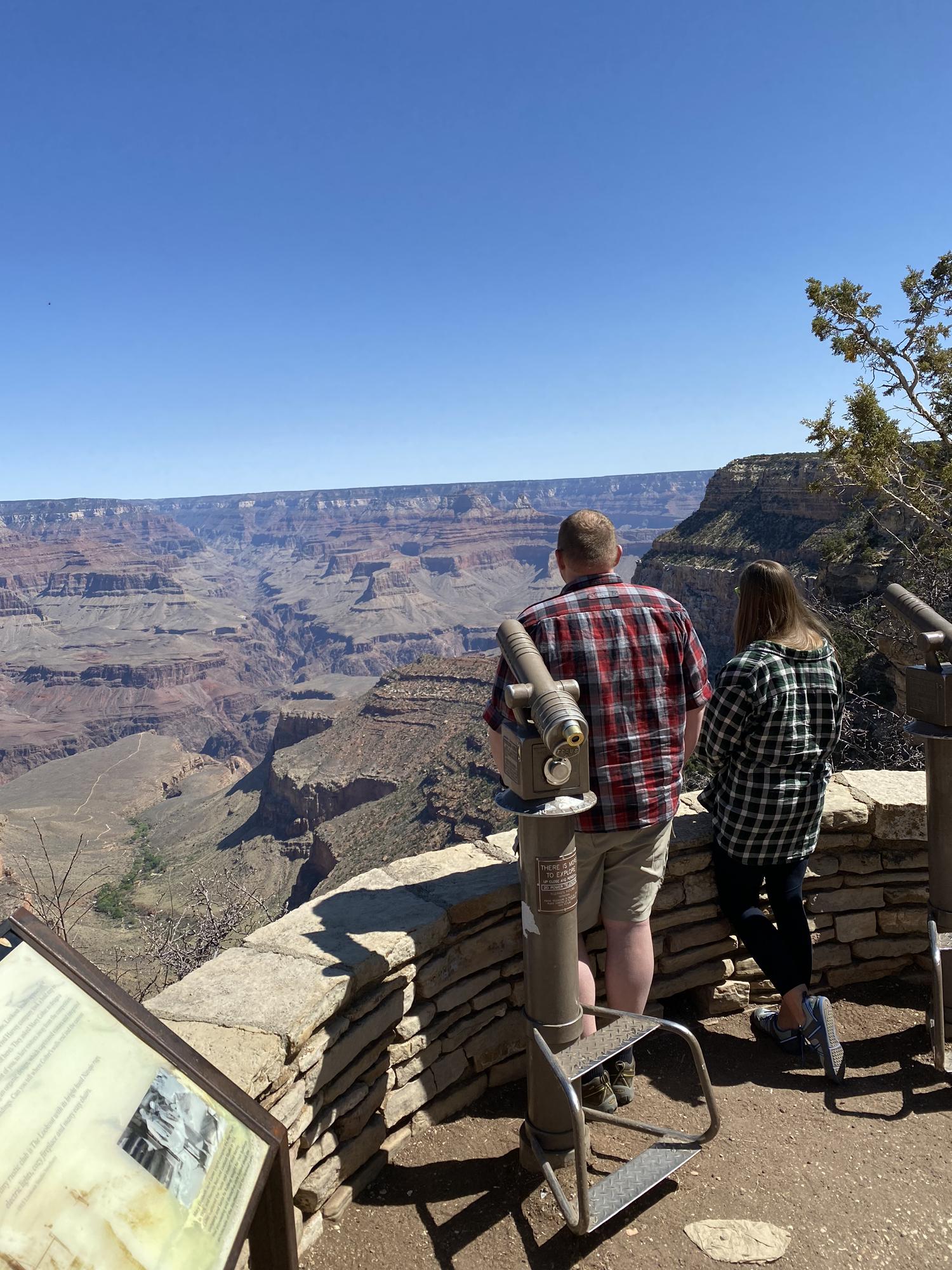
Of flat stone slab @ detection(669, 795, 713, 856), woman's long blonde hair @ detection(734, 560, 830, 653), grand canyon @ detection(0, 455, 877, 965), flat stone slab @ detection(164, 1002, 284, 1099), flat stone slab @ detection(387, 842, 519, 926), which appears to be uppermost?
woman's long blonde hair @ detection(734, 560, 830, 653)

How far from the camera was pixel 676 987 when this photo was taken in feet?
12.2

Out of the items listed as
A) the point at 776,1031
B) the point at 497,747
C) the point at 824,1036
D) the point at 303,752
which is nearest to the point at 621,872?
the point at 497,747

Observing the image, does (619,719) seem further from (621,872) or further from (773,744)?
(773,744)

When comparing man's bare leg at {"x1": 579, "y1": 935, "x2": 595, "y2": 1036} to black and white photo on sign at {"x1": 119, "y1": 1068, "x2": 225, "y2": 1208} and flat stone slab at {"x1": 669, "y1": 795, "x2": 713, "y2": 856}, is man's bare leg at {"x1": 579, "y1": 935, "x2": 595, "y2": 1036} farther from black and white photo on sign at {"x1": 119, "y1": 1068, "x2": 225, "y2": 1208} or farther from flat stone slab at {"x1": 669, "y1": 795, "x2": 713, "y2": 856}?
black and white photo on sign at {"x1": 119, "y1": 1068, "x2": 225, "y2": 1208}

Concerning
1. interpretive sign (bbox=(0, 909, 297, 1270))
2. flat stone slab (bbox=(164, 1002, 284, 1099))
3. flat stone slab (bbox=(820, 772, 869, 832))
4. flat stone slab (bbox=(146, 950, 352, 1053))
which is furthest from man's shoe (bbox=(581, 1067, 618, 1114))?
flat stone slab (bbox=(820, 772, 869, 832))

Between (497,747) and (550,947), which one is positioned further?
(497,747)

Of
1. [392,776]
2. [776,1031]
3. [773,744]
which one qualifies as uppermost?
[773,744]

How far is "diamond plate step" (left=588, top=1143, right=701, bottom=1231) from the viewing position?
241 centimetres

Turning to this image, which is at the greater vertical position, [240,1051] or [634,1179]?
[240,1051]

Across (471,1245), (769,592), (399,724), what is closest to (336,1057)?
(471,1245)

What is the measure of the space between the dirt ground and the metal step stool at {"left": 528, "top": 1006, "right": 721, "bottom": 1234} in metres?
0.12

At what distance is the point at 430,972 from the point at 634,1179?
0.93 m

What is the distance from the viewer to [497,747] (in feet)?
8.85

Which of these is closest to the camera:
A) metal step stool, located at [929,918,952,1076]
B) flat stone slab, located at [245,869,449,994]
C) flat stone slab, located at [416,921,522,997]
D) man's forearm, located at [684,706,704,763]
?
flat stone slab, located at [245,869,449,994]
